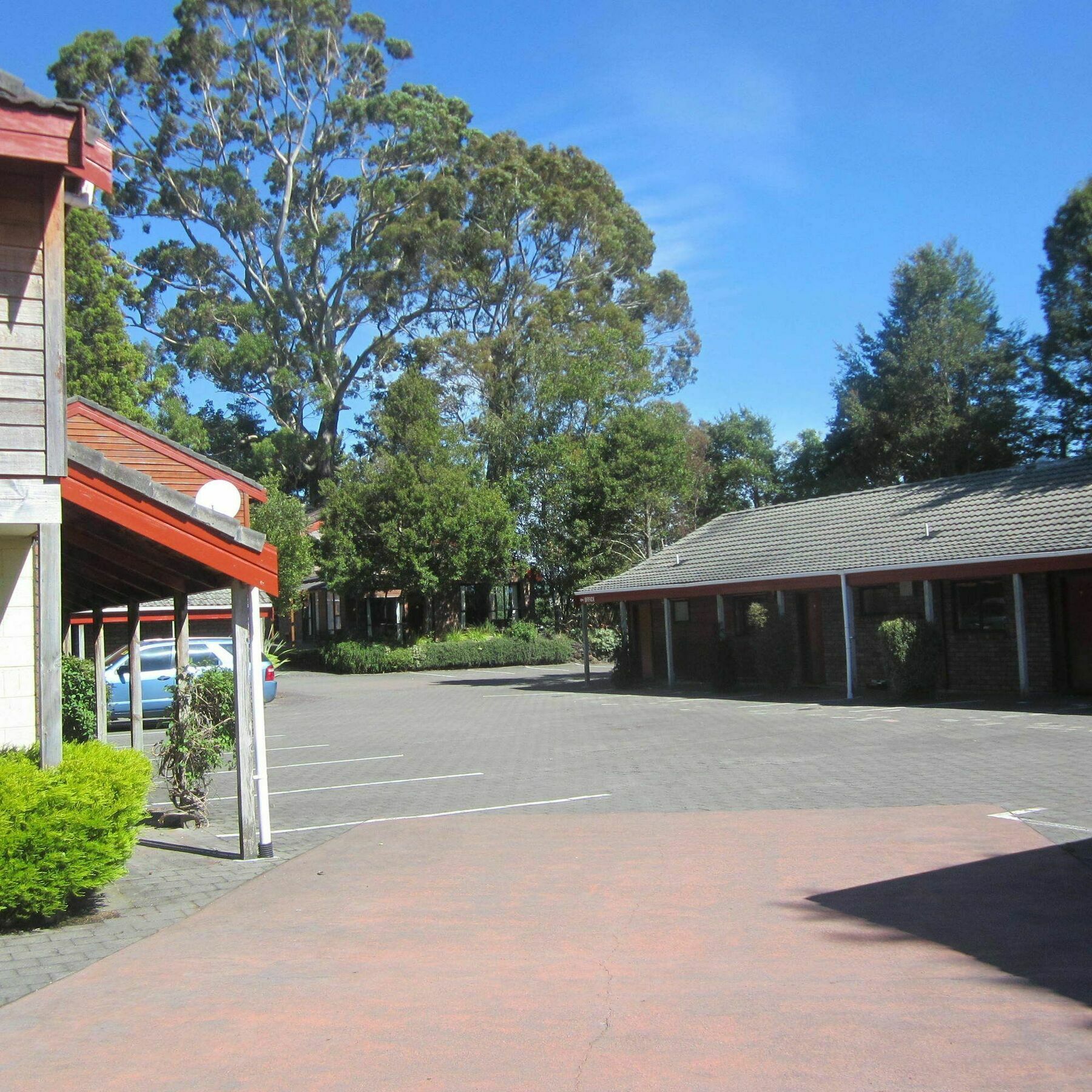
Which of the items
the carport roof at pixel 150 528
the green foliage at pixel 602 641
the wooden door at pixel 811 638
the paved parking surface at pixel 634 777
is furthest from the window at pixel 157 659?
the green foliage at pixel 602 641

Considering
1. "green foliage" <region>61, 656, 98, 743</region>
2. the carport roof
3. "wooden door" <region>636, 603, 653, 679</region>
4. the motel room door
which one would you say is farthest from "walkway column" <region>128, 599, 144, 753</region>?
"wooden door" <region>636, 603, 653, 679</region>

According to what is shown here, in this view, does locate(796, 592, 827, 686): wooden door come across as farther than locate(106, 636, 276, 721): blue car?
Yes

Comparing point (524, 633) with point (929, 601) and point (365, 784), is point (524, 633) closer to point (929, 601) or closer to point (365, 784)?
point (929, 601)

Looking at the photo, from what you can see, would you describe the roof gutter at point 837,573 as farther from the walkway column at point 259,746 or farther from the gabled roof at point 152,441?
the walkway column at point 259,746

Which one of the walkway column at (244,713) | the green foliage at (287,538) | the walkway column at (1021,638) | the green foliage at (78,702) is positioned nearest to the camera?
the walkway column at (244,713)

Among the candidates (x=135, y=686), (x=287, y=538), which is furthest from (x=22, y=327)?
(x=287, y=538)

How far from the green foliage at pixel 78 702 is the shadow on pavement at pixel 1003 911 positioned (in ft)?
39.5

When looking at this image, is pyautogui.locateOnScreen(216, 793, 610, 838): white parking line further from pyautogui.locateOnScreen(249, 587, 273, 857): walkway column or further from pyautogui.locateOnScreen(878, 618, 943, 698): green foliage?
pyautogui.locateOnScreen(878, 618, 943, 698): green foliage

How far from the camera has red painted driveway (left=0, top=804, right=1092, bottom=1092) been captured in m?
4.36

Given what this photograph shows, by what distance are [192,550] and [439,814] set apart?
12.3 ft

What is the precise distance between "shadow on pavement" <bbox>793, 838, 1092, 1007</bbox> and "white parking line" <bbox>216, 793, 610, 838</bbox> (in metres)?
4.19

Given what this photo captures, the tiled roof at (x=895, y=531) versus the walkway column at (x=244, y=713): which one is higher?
the tiled roof at (x=895, y=531)

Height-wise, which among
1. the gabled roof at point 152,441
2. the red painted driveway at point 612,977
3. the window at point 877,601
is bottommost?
the red painted driveway at point 612,977

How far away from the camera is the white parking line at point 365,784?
12.2m
